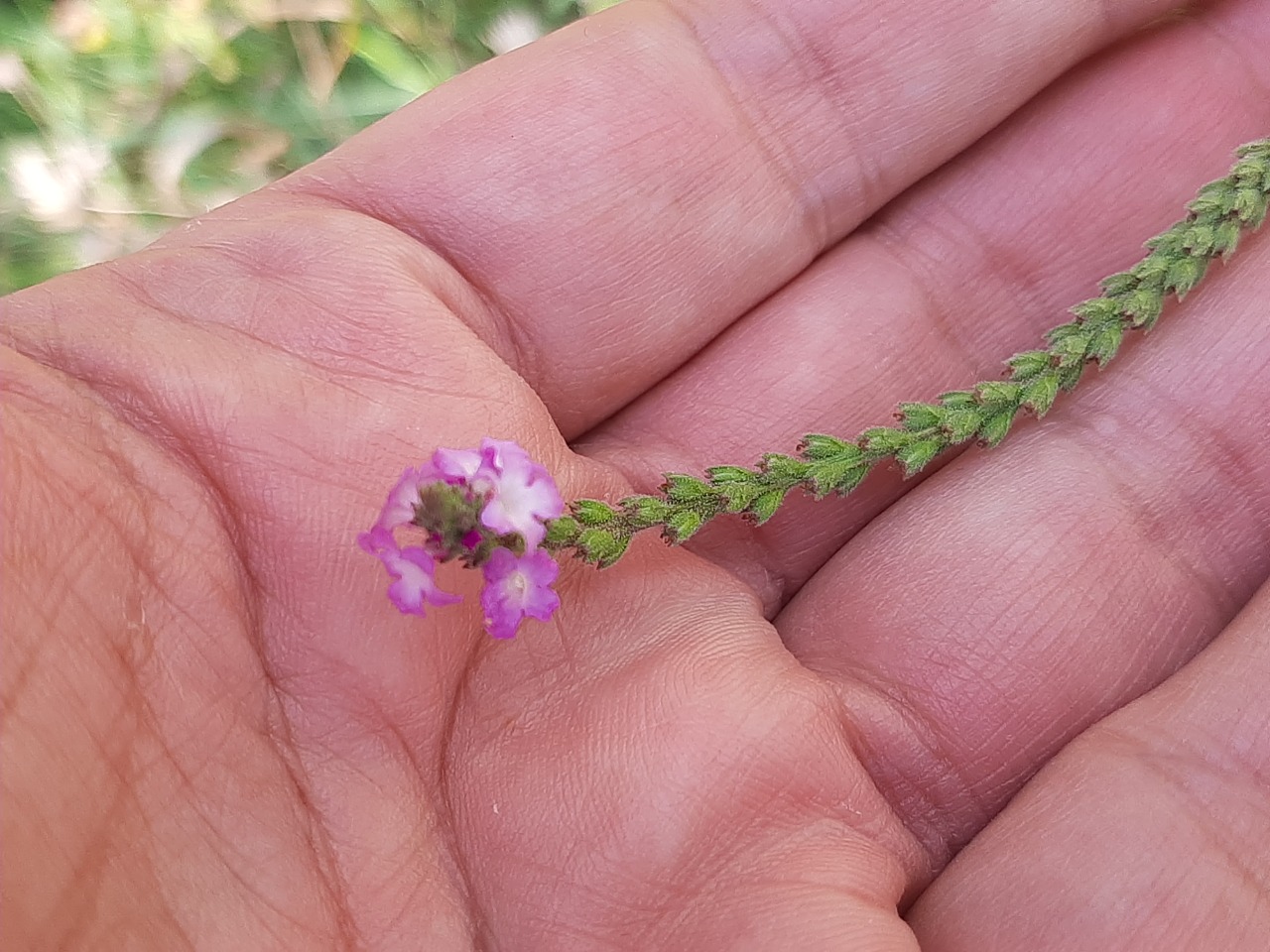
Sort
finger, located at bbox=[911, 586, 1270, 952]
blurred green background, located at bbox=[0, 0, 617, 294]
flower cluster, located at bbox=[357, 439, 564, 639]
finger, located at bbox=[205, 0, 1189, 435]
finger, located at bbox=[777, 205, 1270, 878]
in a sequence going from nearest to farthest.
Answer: flower cluster, located at bbox=[357, 439, 564, 639], finger, located at bbox=[911, 586, 1270, 952], finger, located at bbox=[777, 205, 1270, 878], finger, located at bbox=[205, 0, 1189, 435], blurred green background, located at bbox=[0, 0, 617, 294]

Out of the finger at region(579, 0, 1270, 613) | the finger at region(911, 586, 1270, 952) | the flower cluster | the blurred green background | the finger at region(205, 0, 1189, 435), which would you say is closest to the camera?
the flower cluster

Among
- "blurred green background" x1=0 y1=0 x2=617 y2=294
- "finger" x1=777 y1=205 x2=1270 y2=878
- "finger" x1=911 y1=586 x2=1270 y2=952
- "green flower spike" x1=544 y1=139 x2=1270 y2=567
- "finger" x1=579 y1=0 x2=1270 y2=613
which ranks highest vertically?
"blurred green background" x1=0 y1=0 x2=617 y2=294

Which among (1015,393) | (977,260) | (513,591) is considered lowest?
(1015,393)

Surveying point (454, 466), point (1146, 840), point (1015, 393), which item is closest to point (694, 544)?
point (454, 466)

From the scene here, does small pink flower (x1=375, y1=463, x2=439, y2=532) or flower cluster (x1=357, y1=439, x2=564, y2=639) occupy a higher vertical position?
small pink flower (x1=375, y1=463, x2=439, y2=532)

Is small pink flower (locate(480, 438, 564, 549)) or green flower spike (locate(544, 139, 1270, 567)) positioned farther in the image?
green flower spike (locate(544, 139, 1270, 567))

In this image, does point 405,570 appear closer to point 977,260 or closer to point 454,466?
point 454,466

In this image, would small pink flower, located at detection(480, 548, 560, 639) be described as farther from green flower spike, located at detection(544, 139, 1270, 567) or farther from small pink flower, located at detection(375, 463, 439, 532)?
green flower spike, located at detection(544, 139, 1270, 567)

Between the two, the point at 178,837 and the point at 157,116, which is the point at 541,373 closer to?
the point at 178,837

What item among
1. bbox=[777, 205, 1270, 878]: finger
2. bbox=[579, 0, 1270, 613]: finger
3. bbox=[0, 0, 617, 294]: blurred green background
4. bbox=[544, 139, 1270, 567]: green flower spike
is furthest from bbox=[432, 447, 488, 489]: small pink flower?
bbox=[0, 0, 617, 294]: blurred green background
